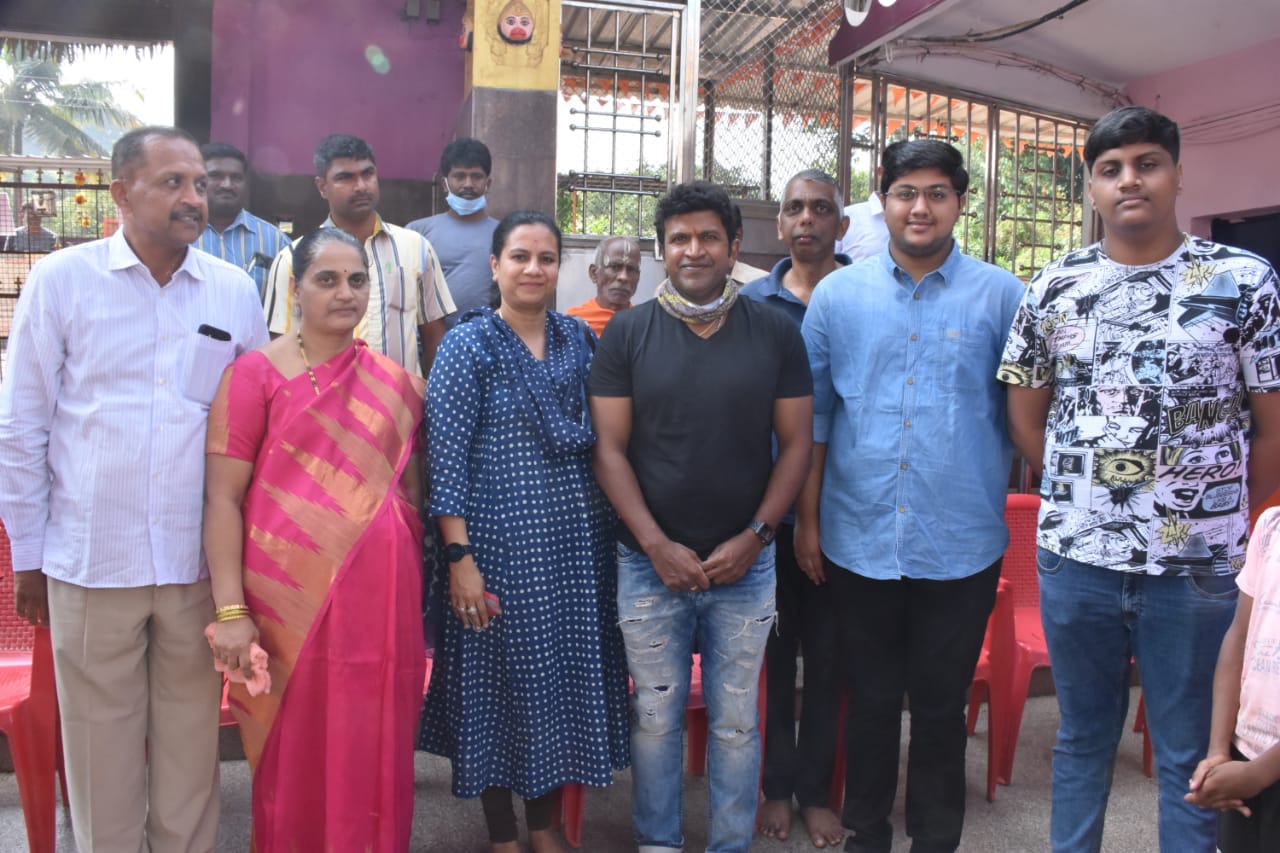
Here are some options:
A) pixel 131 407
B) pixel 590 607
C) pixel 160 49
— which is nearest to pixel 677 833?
pixel 590 607

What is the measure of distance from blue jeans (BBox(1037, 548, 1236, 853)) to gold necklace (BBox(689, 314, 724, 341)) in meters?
1.04

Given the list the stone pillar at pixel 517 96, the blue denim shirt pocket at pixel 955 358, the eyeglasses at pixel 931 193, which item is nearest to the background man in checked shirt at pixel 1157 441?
the blue denim shirt pocket at pixel 955 358

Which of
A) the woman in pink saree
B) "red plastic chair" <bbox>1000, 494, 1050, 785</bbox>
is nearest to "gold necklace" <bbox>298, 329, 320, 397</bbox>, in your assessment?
the woman in pink saree

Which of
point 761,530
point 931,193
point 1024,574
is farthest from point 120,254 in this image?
point 1024,574

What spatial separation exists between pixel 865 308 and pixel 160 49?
6.47 metres

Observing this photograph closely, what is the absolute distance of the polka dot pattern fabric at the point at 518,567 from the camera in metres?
2.71

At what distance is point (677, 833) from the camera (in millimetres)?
2881

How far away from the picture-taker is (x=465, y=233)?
4.75m

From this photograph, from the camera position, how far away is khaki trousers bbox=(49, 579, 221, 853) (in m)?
2.49

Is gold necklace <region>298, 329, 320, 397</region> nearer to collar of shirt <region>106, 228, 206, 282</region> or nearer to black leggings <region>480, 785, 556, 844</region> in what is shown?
collar of shirt <region>106, 228, 206, 282</region>

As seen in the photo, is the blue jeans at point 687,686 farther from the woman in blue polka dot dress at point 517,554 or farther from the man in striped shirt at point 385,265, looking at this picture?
the man in striped shirt at point 385,265

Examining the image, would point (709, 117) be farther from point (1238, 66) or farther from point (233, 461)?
point (233, 461)

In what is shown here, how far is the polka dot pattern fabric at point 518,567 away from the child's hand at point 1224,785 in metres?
1.48

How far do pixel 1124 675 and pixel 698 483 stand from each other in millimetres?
1184
